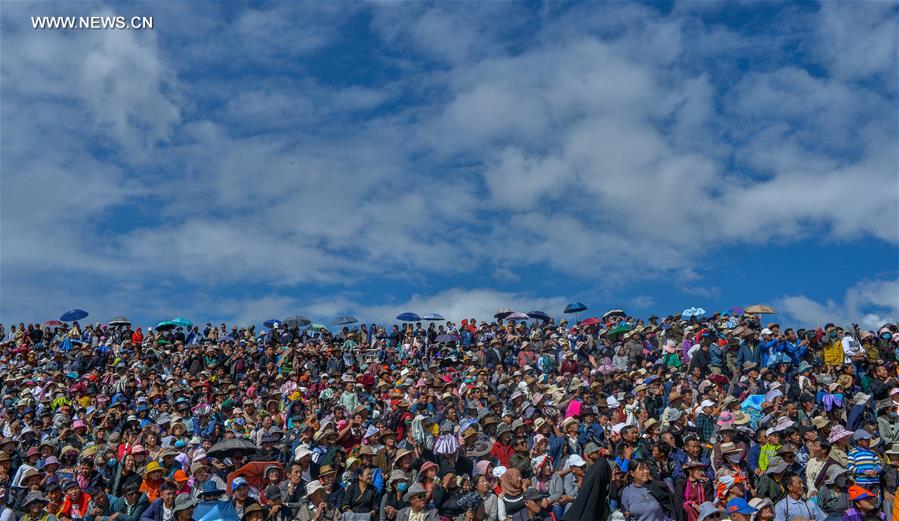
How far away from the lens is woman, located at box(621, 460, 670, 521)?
10797 mm

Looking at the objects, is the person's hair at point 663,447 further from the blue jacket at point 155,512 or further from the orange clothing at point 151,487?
the orange clothing at point 151,487

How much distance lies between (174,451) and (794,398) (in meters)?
14.0

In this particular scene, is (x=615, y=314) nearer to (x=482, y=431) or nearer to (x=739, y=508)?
(x=482, y=431)

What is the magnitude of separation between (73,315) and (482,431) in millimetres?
30409

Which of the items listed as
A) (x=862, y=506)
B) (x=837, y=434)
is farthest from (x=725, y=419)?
(x=862, y=506)

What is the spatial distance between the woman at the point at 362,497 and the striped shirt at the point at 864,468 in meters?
7.48

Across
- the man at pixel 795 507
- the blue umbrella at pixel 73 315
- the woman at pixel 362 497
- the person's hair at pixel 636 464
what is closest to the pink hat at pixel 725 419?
the man at pixel 795 507

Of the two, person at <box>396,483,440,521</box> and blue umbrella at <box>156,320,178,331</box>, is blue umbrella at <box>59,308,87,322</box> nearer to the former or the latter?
blue umbrella at <box>156,320,178,331</box>

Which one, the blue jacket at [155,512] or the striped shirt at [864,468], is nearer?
the striped shirt at [864,468]

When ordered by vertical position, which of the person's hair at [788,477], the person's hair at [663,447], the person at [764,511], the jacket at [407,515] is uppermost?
the person's hair at [663,447]

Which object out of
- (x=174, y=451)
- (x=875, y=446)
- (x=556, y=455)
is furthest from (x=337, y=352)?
(x=875, y=446)

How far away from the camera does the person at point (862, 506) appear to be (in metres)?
9.93

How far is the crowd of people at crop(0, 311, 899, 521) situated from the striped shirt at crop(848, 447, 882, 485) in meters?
0.03

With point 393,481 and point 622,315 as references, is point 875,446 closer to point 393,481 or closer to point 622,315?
point 393,481
